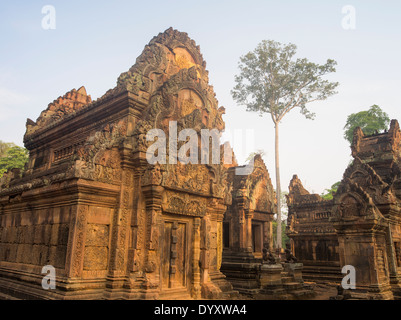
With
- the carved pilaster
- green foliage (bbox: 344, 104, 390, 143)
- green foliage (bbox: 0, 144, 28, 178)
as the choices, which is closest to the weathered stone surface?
the carved pilaster

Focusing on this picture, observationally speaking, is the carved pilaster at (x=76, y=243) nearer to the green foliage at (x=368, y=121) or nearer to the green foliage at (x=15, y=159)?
the green foliage at (x=15, y=159)

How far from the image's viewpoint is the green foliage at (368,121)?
1313 inches

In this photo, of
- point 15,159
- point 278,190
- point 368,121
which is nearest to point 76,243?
point 278,190

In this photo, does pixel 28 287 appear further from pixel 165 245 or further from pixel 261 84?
pixel 261 84

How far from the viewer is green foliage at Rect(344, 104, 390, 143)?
3334 centimetres

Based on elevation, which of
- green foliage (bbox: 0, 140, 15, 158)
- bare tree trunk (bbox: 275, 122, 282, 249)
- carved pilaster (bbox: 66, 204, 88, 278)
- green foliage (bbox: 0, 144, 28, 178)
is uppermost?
green foliage (bbox: 0, 140, 15, 158)

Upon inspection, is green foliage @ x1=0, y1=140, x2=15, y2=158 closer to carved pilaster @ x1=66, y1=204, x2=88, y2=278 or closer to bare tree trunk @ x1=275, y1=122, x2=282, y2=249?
bare tree trunk @ x1=275, y1=122, x2=282, y2=249

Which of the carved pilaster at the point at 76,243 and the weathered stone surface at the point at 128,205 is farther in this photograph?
the weathered stone surface at the point at 128,205

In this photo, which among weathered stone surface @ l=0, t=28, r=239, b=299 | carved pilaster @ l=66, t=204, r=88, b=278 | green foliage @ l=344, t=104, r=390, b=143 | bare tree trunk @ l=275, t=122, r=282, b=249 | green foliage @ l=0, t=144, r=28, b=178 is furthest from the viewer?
green foliage @ l=344, t=104, r=390, b=143

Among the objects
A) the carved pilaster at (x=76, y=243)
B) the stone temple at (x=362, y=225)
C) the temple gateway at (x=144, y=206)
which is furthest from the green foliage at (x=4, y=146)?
the carved pilaster at (x=76, y=243)

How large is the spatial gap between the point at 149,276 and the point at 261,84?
20.1m

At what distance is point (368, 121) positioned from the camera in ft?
111

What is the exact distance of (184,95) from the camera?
10.3m

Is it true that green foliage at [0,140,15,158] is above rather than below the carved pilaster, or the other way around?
above
